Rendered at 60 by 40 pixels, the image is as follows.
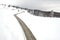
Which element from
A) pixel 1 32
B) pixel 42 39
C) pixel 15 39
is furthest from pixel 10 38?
pixel 42 39

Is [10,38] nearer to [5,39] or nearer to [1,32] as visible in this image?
[5,39]

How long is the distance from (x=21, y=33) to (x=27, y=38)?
1.39 feet

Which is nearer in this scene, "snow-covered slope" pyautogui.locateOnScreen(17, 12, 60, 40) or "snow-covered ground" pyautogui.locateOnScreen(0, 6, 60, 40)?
"snow-covered ground" pyautogui.locateOnScreen(0, 6, 60, 40)

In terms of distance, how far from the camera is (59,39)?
9.21ft

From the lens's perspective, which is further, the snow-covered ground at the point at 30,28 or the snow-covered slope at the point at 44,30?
the snow-covered slope at the point at 44,30

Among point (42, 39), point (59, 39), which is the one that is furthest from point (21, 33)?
point (59, 39)

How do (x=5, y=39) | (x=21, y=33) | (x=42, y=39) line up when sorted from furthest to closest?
(x=21, y=33), (x=42, y=39), (x=5, y=39)

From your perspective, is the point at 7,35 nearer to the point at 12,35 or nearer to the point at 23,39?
the point at 12,35

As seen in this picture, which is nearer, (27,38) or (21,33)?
(27,38)

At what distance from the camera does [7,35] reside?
2768 millimetres

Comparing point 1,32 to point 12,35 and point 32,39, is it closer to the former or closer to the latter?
point 12,35

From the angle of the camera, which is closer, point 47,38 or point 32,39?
point 32,39

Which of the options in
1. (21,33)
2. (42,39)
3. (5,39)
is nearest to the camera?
(5,39)

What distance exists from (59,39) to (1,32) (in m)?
0.95
